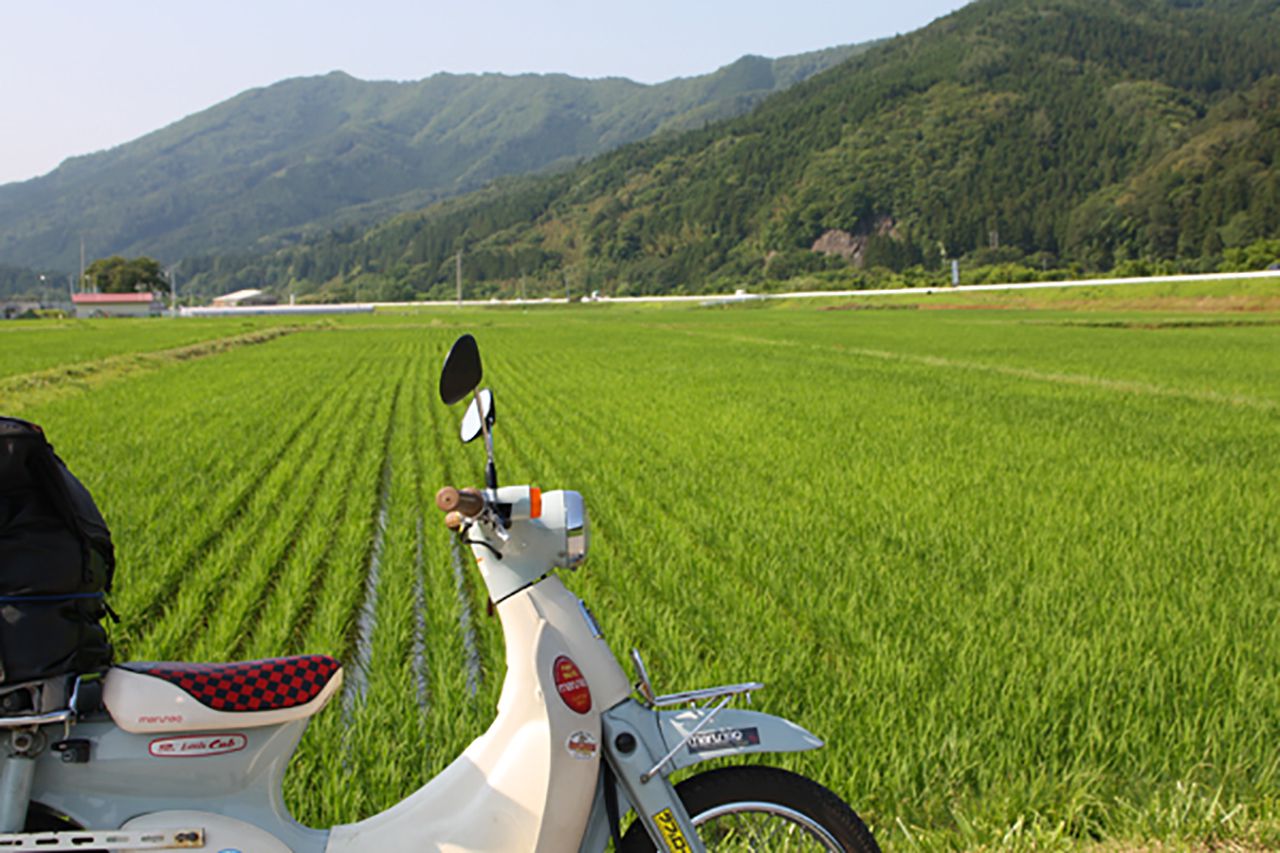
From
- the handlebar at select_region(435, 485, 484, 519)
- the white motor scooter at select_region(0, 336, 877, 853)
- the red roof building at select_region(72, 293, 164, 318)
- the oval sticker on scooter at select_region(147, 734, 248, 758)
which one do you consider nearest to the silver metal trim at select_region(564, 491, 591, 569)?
the white motor scooter at select_region(0, 336, 877, 853)

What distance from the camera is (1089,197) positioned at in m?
102

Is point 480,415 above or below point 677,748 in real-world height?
above

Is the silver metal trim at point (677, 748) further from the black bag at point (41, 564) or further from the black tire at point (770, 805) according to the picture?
the black bag at point (41, 564)

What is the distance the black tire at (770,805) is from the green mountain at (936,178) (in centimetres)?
8117

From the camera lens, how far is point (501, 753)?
2.15m

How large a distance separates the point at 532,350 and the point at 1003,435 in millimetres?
20334

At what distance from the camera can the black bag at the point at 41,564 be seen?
6.05 feet

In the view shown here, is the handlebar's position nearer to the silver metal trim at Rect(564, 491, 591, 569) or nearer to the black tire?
the silver metal trim at Rect(564, 491, 591, 569)

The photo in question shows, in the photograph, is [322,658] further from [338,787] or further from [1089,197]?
[1089,197]

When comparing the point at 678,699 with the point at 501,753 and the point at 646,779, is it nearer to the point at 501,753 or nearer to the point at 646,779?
the point at 646,779

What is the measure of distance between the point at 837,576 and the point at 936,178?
120m

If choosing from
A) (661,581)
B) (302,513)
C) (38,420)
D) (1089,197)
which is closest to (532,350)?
(38,420)

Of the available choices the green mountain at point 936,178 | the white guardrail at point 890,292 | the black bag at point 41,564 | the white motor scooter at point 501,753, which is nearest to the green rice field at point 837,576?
the white motor scooter at point 501,753

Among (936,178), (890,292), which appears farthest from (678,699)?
(936,178)
